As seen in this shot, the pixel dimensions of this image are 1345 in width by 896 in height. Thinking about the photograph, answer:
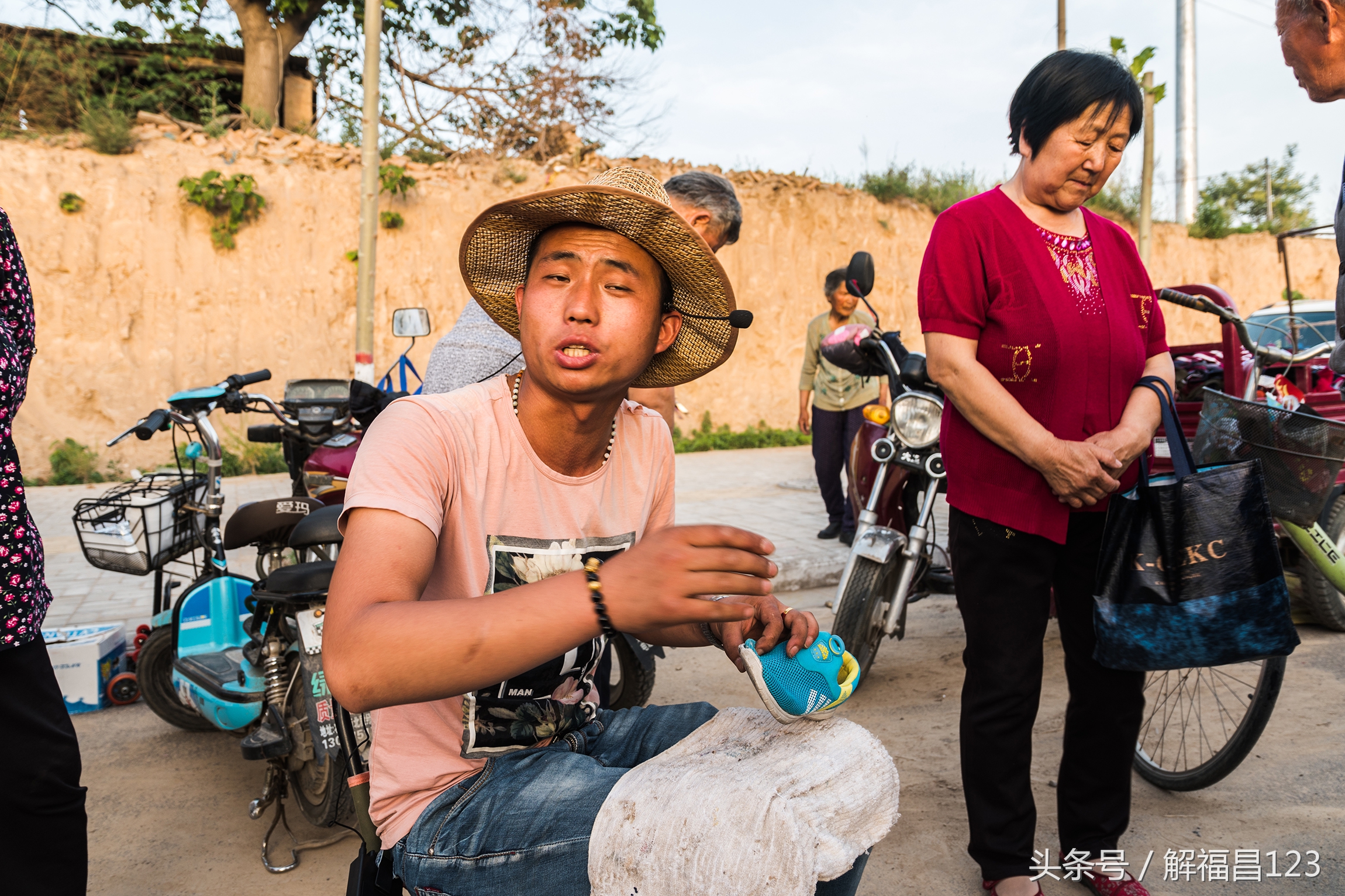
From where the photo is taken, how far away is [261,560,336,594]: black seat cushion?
8.63 feet

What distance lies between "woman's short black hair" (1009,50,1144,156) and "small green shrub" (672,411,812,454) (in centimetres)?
1270

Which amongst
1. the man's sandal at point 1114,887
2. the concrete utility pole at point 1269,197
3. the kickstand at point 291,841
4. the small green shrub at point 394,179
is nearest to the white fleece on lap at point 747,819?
the man's sandal at point 1114,887

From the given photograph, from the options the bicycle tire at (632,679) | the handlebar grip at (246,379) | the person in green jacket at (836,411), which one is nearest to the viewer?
the bicycle tire at (632,679)

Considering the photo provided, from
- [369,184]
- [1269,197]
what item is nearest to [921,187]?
[369,184]

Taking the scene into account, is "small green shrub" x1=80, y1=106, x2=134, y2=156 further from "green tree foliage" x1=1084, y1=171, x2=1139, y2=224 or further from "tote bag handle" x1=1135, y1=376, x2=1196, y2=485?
"green tree foliage" x1=1084, y1=171, x2=1139, y2=224

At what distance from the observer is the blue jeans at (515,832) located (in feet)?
4.18

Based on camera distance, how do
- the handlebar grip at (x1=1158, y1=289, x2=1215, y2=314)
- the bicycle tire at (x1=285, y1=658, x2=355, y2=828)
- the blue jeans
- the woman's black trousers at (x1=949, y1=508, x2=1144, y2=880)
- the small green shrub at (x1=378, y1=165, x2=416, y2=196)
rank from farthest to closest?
1. the small green shrub at (x1=378, y1=165, x2=416, y2=196)
2. the handlebar grip at (x1=1158, y1=289, x2=1215, y2=314)
3. the bicycle tire at (x1=285, y1=658, x2=355, y2=828)
4. the woman's black trousers at (x1=949, y1=508, x2=1144, y2=880)
5. the blue jeans

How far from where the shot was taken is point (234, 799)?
3.13 meters

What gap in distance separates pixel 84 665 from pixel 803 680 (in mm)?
3812

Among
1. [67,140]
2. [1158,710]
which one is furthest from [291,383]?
[67,140]

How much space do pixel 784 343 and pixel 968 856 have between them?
14.7 m

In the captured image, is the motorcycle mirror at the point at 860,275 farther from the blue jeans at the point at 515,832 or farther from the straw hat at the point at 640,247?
the blue jeans at the point at 515,832

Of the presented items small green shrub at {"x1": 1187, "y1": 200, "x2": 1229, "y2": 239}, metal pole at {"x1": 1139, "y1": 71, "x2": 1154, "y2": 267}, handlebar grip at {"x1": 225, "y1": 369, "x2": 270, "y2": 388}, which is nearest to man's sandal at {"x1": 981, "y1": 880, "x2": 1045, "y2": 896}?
handlebar grip at {"x1": 225, "y1": 369, "x2": 270, "y2": 388}

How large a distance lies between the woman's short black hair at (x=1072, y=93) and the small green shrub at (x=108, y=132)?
45.4 ft
